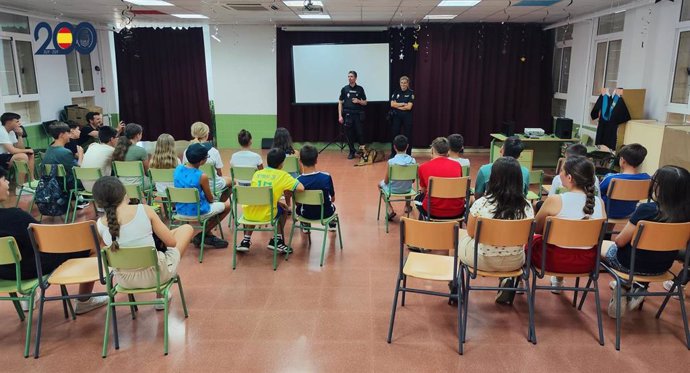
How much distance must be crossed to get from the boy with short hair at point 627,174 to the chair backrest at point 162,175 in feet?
13.0

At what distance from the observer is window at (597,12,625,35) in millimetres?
6750

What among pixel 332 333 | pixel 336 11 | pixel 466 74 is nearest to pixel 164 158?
pixel 332 333

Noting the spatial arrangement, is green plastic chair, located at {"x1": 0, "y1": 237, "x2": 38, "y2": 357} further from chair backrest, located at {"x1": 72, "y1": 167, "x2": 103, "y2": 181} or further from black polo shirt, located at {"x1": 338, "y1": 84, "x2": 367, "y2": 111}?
black polo shirt, located at {"x1": 338, "y1": 84, "x2": 367, "y2": 111}

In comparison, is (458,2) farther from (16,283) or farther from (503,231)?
(16,283)

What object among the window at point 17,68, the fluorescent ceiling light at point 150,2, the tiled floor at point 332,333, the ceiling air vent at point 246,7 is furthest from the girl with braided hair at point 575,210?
the window at point 17,68

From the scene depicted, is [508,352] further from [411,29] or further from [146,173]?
[411,29]

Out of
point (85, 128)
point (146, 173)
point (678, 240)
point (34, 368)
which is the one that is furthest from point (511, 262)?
point (85, 128)

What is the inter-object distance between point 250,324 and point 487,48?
773cm

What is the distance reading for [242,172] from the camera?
488 centimetres

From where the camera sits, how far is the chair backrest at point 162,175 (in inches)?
179

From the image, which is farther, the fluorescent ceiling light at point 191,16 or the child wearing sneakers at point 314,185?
the fluorescent ceiling light at point 191,16

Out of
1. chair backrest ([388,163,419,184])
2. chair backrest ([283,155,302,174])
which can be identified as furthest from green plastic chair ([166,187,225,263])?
chair backrest ([388,163,419,184])

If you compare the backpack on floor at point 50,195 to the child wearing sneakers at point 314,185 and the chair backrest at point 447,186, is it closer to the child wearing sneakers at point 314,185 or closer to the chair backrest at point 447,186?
the child wearing sneakers at point 314,185

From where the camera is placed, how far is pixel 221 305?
3.43 m
